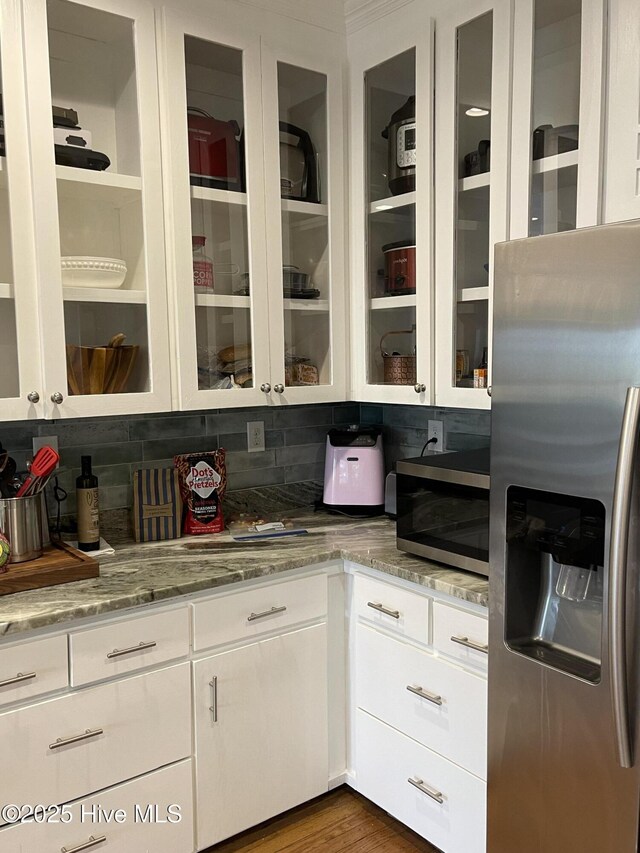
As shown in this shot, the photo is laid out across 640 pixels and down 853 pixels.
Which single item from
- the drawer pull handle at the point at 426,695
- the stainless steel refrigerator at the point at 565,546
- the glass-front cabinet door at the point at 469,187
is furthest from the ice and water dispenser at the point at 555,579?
the glass-front cabinet door at the point at 469,187

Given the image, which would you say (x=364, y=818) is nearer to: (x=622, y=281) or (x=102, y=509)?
(x=102, y=509)

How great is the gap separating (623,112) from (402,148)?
0.75m

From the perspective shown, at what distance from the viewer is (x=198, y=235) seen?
6.93 ft

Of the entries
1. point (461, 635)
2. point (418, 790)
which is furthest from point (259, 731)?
point (461, 635)

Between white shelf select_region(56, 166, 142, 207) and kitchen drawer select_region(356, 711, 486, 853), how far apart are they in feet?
5.56

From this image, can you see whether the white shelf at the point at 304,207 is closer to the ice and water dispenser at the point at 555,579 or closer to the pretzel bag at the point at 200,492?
the pretzel bag at the point at 200,492

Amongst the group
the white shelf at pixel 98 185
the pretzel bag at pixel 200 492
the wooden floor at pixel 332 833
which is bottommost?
the wooden floor at pixel 332 833

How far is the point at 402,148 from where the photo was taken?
2.22m

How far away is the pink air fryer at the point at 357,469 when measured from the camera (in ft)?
8.26

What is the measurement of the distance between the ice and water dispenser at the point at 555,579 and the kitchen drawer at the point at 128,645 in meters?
0.85

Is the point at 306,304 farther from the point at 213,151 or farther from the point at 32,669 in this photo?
the point at 32,669

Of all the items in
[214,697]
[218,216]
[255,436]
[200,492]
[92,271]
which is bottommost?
[214,697]

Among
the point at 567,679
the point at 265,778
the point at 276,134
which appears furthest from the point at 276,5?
the point at 265,778

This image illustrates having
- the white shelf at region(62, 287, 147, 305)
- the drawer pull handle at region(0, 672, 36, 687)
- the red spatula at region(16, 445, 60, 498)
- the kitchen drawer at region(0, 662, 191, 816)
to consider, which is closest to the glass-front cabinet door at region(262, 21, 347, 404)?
the white shelf at region(62, 287, 147, 305)
